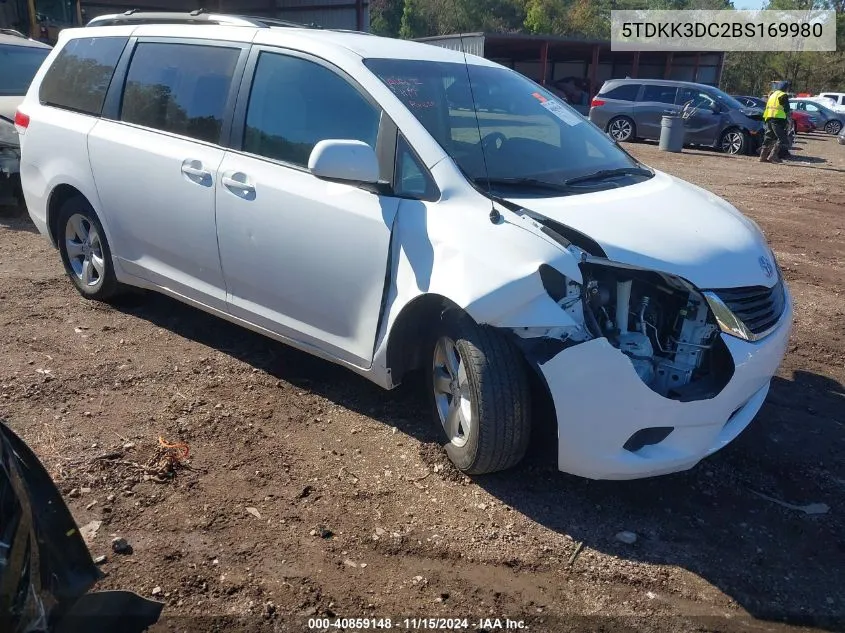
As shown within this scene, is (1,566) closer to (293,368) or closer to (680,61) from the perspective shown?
(293,368)

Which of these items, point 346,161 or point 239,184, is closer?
point 346,161

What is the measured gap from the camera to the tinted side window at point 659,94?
65.0ft

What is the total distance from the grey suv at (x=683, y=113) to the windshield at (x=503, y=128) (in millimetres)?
16357

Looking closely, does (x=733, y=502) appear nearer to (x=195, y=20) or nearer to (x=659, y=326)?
(x=659, y=326)

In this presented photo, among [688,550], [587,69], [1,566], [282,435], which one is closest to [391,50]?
[282,435]

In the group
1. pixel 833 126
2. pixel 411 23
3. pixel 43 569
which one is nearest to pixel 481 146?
pixel 43 569

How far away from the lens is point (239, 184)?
153 inches

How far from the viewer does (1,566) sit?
1.70 meters

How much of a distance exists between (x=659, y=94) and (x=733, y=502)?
18616 mm

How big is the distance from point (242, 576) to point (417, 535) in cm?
71

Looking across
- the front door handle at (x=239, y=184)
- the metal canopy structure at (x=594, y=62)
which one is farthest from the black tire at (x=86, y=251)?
the metal canopy structure at (x=594, y=62)

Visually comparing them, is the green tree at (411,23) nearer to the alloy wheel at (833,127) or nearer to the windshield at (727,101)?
the alloy wheel at (833,127)

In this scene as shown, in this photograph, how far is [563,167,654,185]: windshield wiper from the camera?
3.72 metres

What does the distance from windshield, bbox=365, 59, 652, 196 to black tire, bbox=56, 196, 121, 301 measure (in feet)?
7.89
